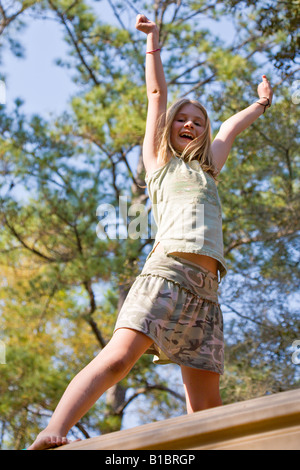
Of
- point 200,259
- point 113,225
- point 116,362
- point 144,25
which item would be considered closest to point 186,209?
point 200,259

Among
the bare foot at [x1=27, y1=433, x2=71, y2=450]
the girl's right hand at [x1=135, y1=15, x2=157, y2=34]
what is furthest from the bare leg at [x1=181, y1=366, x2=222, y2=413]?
the girl's right hand at [x1=135, y1=15, x2=157, y2=34]

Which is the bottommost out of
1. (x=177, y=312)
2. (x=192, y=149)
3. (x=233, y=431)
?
(x=233, y=431)

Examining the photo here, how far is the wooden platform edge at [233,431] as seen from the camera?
31.5 inches

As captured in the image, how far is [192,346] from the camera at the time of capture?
5.27 ft

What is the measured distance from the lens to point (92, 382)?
1.35 metres

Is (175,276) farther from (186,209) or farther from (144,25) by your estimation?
(144,25)

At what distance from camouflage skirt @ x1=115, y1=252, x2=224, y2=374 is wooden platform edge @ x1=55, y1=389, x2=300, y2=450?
570 millimetres

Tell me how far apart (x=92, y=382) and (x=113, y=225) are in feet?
18.8

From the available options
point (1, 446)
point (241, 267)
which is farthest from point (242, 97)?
point (1, 446)

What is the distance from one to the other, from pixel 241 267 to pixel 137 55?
334 cm

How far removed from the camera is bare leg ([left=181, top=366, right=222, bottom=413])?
1599 mm

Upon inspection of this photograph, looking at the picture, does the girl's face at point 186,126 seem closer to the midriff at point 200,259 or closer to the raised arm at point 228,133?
the raised arm at point 228,133

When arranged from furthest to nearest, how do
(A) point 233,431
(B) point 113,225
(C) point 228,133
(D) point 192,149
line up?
(B) point 113,225
(C) point 228,133
(D) point 192,149
(A) point 233,431

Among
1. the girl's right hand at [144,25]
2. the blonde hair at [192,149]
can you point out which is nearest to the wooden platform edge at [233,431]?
the blonde hair at [192,149]
